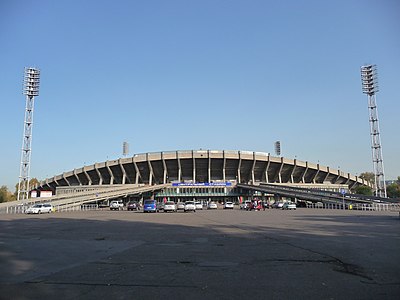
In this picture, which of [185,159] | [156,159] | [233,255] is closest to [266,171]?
[185,159]

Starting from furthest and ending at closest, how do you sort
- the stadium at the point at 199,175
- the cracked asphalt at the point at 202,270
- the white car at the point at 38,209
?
the stadium at the point at 199,175, the white car at the point at 38,209, the cracked asphalt at the point at 202,270

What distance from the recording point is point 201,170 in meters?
106

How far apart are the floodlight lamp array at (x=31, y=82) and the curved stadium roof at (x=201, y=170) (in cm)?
3174

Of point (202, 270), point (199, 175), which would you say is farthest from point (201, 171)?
point (202, 270)

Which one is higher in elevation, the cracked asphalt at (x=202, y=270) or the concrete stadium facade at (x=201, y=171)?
the concrete stadium facade at (x=201, y=171)

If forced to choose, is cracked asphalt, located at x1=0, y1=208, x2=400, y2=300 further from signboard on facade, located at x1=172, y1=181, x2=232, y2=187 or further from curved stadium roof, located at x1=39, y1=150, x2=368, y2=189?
curved stadium roof, located at x1=39, y1=150, x2=368, y2=189

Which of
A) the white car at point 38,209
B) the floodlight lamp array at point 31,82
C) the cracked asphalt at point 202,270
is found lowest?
the cracked asphalt at point 202,270

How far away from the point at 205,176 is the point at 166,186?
1730 cm

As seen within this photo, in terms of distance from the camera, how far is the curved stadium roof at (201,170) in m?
97.4

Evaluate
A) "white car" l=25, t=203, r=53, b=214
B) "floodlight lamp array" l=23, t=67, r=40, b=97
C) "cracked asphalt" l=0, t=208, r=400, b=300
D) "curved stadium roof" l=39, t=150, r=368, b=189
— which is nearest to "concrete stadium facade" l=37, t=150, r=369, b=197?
"curved stadium roof" l=39, t=150, r=368, b=189

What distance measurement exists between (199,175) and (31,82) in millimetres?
55127

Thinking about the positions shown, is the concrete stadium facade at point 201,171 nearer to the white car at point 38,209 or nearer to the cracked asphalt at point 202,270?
the white car at point 38,209

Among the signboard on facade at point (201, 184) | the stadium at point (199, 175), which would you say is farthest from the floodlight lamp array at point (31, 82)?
the signboard on facade at point (201, 184)

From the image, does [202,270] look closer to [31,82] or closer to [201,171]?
[31,82]
